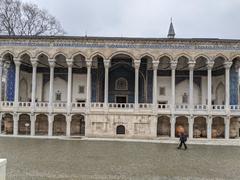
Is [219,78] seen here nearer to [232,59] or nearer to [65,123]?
[232,59]

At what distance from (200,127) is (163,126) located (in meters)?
3.58

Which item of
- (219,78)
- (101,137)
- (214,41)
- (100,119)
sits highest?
(214,41)

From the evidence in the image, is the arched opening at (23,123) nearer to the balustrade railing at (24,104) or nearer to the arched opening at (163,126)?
the balustrade railing at (24,104)

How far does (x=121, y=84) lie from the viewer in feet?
106

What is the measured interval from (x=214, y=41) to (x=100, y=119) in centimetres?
1250

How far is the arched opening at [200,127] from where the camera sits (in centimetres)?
2777

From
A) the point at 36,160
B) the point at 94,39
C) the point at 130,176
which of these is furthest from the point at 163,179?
the point at 94,39

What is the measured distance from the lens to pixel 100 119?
26.2 m

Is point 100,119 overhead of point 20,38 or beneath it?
beneath

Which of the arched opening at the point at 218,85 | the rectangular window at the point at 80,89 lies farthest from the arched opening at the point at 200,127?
the rectangular window at the point at 80,89

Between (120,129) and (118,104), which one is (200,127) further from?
(118,104)

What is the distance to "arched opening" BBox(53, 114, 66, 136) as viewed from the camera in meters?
28.6

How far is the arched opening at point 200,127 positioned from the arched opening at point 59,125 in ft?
42.1

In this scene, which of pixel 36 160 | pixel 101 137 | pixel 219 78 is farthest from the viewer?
pixel 219 78
